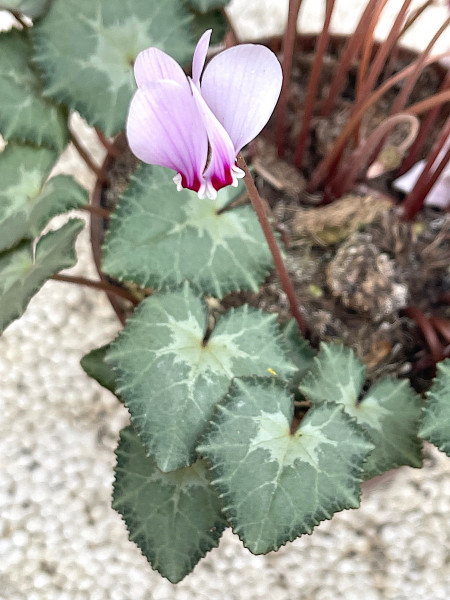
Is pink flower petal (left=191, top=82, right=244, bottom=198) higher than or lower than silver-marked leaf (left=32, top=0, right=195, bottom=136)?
higher

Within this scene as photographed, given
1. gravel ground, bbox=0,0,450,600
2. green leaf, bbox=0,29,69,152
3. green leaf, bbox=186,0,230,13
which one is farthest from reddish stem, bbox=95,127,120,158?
gravel ground, bbox=0,0,450,600

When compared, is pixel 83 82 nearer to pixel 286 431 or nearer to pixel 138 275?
pixel 138 275

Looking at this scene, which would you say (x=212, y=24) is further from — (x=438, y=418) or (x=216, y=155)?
(x=438, y=418)

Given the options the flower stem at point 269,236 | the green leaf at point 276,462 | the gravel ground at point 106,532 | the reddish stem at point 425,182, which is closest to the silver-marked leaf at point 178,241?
the flower stem at point 269,236

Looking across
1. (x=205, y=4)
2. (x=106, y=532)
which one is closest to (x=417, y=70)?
(x=205, y=4)

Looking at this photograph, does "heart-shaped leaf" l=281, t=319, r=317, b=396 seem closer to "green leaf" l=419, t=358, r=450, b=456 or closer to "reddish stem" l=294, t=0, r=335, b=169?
"green leaf" l=419, t=358, r=450, b=456
